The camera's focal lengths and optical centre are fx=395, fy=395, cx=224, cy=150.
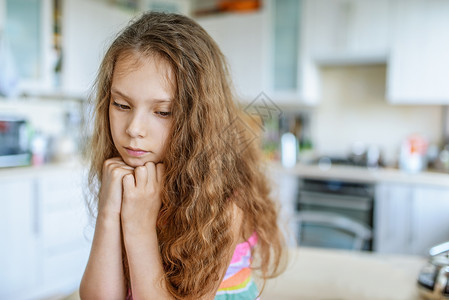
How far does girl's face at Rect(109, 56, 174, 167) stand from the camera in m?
0.61

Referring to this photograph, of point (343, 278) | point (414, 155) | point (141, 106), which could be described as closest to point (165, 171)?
point (141, 106)

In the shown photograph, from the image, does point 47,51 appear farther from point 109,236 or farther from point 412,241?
point 412,241

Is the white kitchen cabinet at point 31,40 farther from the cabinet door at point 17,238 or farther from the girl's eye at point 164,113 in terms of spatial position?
the girl's eye at point 164,113

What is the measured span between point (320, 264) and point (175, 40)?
0.64 meters

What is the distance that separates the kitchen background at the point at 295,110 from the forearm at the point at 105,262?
1.66 metres

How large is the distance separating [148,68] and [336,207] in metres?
2.32

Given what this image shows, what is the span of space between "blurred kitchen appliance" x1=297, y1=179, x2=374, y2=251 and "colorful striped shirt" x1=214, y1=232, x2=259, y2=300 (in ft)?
6.41

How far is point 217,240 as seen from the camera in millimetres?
665

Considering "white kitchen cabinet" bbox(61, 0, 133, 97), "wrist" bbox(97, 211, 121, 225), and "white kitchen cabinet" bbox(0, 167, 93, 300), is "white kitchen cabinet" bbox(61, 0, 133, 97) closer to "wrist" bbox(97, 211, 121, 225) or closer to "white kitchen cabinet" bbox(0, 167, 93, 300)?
"white kitchen cabinet" bbox(0, 167, 93, 300)

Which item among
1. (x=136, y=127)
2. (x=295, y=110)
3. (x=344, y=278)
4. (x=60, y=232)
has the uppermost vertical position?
(x=295, y=110)

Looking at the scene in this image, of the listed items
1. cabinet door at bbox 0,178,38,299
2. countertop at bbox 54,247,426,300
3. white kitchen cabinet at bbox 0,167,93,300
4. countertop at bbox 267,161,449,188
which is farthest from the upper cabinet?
countertop at bbox 54,247,426,300

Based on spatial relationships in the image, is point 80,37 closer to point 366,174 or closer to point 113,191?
point 366,174

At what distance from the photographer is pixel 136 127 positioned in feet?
1.99

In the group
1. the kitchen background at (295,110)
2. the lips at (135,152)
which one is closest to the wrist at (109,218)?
the lips at (135,152)
